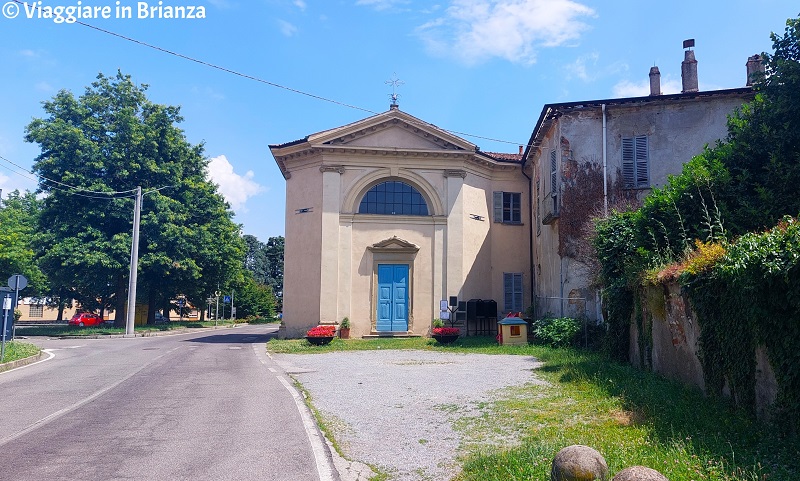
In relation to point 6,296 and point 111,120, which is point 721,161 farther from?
point 111,120

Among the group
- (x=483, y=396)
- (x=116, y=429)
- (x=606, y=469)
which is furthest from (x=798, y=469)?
(x=116, y=429)

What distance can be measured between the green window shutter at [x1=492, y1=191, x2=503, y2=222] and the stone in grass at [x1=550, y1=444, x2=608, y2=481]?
22.2 metres

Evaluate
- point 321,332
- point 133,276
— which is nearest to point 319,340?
point 321,332

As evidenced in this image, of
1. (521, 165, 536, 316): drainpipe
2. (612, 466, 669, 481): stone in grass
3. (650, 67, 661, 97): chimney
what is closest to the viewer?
(612, 466, 669, 481): stone in grass

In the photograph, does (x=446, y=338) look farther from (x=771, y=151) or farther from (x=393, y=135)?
(x=771, y=151)

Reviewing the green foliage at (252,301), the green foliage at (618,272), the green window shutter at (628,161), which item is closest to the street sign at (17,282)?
the green foliage at (618,272)

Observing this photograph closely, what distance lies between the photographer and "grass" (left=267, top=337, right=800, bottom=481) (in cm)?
515

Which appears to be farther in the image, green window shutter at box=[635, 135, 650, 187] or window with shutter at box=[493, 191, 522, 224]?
window with shutter at box=[493, 191, 522, 224]

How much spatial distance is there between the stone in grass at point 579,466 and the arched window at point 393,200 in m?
20.4

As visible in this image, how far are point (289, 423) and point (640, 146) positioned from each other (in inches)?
606

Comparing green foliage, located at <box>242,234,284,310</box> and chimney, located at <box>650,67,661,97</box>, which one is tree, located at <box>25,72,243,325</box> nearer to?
chimney, located at <box>650,67,661,97</box>

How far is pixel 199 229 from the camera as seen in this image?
111 ft

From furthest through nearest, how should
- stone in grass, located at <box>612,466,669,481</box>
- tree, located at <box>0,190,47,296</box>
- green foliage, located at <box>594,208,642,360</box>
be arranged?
tree, located at <box>0,190,47,296</box>
green foliage, located at <box>594,208,642,360</box>
stone in grass, located at <box>612,466,669,481</box>

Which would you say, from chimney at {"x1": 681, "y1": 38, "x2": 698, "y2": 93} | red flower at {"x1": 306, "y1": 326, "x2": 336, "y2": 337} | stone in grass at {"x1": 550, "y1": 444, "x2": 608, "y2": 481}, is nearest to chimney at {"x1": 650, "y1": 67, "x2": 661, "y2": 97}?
chimney at {"x1": 681, "y1": 38, "x2": 698, "y2": 93}
